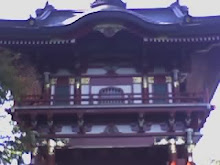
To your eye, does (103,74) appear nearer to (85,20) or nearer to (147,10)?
(85,20)

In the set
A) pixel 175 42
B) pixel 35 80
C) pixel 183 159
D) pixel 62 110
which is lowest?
pixel 183 159

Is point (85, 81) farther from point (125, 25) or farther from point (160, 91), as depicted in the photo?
point (160, 91)

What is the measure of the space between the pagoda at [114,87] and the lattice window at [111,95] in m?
0.03

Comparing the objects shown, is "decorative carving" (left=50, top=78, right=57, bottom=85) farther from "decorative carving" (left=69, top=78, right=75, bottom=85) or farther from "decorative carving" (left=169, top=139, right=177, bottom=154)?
"decorative carving" (left=169, top=139, right=177, bottom=154)

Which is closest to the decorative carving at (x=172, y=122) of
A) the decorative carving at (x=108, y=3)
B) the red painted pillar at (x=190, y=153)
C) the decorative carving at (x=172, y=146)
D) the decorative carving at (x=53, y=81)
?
the decorative carving at (x=172, y=146)

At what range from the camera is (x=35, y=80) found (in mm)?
15227

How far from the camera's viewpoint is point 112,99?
15.7m

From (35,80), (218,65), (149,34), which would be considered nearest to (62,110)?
(35,80)

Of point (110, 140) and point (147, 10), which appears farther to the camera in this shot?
point (147, 10)

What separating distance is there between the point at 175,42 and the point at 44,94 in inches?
182

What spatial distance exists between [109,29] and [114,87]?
A: 1953 mm

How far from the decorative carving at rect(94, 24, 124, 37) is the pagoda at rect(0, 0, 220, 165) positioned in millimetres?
33

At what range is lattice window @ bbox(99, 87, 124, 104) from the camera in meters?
15.7

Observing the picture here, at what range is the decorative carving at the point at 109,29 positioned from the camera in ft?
52.0
